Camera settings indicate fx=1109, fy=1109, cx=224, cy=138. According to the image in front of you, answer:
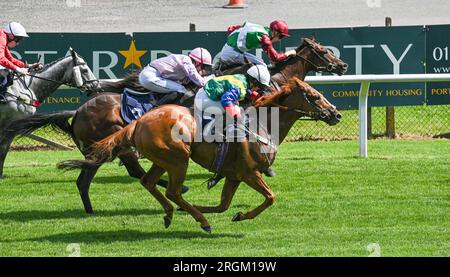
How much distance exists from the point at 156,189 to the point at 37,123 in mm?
1908

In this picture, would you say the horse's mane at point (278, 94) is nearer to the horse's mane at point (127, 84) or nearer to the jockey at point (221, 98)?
the jockey at point (221, 98)

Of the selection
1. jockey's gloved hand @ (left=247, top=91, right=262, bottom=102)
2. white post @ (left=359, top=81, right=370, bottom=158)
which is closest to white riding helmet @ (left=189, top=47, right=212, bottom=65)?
jockey's gloved hand @ (left=247, top=91, right=262, bottom=102)

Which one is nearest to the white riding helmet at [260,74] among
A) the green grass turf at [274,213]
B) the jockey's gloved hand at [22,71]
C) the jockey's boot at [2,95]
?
the green grass turf at [274,213]

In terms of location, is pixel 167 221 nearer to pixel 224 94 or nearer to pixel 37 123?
pixel 224 94

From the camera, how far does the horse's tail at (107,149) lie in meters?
10.2

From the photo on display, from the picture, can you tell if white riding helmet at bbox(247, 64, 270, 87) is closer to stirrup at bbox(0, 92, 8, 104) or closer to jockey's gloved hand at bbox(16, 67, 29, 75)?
jockey's gloved hand at bbox(16, 67, 29, 75)

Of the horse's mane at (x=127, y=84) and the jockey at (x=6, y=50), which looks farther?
the jockey at (x=6, y=50)

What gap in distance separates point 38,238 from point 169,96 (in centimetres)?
245

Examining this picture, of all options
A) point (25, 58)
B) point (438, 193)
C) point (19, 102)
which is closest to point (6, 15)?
point (25, 58)

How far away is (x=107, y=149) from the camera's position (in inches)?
404

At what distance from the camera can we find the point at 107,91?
1270cm

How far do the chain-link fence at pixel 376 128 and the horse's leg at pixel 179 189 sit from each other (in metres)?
7.02

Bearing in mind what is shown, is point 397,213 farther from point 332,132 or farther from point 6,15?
point 6,15

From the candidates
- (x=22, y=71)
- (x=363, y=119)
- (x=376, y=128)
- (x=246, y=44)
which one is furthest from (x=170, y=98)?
(x=376, y=128)
